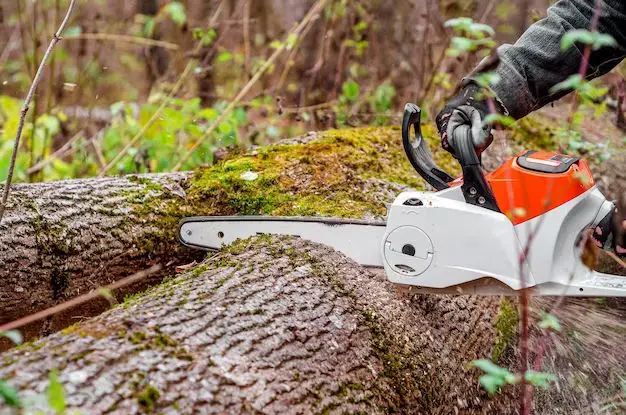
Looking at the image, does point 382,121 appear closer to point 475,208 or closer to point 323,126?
point 323,126

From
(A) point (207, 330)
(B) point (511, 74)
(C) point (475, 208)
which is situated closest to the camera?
(A) point (207, 330)

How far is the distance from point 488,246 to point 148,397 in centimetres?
118

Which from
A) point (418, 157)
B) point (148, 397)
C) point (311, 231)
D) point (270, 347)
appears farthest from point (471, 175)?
point (148, 397)

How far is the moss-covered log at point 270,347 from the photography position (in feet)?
5.32

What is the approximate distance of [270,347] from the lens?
197 centimetres

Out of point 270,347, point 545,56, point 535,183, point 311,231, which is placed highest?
point 545,56

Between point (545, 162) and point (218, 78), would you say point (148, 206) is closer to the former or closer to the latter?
point (545, 162)

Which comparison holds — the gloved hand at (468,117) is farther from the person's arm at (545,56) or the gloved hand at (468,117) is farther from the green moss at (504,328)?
the green moss at (504,328)

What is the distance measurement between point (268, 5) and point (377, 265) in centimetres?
586

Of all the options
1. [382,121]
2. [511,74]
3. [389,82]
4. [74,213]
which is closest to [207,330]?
[74,213]

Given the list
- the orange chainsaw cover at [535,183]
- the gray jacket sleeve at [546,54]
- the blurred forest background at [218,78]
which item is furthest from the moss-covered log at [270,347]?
the blurred forest background at [218,78]

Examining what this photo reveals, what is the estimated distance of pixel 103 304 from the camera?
296cm

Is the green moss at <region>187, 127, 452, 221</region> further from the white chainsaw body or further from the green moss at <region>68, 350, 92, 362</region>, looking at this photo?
the green moss at <region>68, 350, 92, 362</region>

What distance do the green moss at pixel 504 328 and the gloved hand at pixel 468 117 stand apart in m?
1.00
